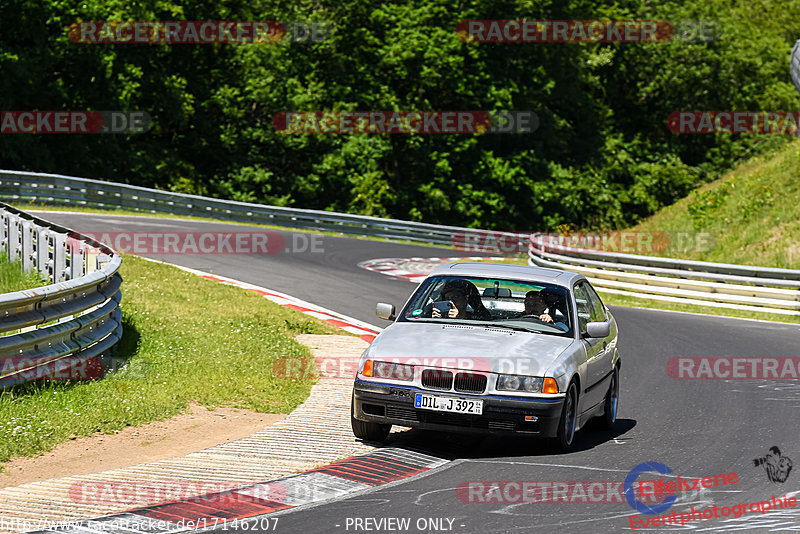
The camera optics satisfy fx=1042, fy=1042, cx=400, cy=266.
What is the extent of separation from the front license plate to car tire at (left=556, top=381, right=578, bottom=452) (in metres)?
0.71

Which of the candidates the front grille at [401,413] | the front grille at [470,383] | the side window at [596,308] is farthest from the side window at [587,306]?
the front grille at [401,413]

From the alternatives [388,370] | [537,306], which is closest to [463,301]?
[537,306]

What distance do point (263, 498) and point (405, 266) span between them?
1989 cm

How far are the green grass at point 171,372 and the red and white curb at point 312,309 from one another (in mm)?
424

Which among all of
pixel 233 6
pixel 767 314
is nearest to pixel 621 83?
pixel 233 6

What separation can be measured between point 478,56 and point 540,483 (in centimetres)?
4463

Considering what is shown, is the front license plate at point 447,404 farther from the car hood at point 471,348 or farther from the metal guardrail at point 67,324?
the metal guardrail at point 67,324

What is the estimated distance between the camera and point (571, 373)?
8.75m

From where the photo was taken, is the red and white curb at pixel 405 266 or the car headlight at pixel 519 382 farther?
the red and white curb at pixel 405 266

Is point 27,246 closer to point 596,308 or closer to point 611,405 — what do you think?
point 596,308

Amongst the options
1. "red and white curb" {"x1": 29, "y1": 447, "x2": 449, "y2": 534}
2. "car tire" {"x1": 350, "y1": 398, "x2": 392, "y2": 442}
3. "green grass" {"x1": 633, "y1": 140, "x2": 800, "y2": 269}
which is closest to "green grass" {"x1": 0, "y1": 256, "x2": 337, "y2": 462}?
"car tire" {"x1": 350, "y1": 398, "x2": 392, "y2": 442}

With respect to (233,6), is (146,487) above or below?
below

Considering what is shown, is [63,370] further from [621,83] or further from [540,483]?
[621,83]

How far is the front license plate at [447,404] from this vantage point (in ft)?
27.4
